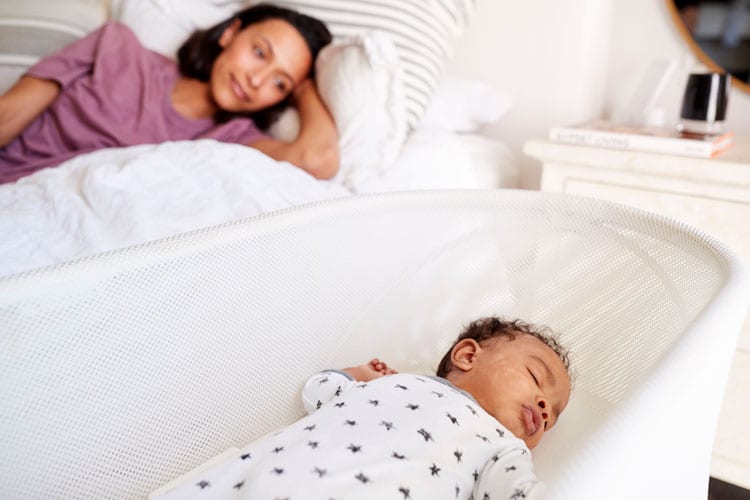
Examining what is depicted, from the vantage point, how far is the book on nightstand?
1018 millimetres

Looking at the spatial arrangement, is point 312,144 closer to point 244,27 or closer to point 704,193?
point 244,27

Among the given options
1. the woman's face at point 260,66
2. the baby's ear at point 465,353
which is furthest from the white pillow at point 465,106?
the baby's ear at point 465,353

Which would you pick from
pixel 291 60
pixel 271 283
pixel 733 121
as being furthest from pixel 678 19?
pixel 271 283

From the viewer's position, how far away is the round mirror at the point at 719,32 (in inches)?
49.3

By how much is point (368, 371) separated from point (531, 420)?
20 centimetres

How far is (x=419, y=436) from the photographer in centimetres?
56

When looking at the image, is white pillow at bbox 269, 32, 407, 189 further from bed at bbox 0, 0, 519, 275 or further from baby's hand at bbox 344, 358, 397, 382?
baby's hand at bbox 344, 358, 397, 382

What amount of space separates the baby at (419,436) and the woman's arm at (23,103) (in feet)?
2.48

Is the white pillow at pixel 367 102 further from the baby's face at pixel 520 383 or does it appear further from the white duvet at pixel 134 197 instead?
the baby's face at pixel 520 383

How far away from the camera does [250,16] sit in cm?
127

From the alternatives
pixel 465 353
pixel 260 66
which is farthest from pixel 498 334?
pixel 260 66

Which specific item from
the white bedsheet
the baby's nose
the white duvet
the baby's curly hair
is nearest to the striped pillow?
the white bedsheet

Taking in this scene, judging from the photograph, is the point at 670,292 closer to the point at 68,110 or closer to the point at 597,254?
the point at 597,254

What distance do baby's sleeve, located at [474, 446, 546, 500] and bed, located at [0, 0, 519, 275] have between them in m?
0.46
